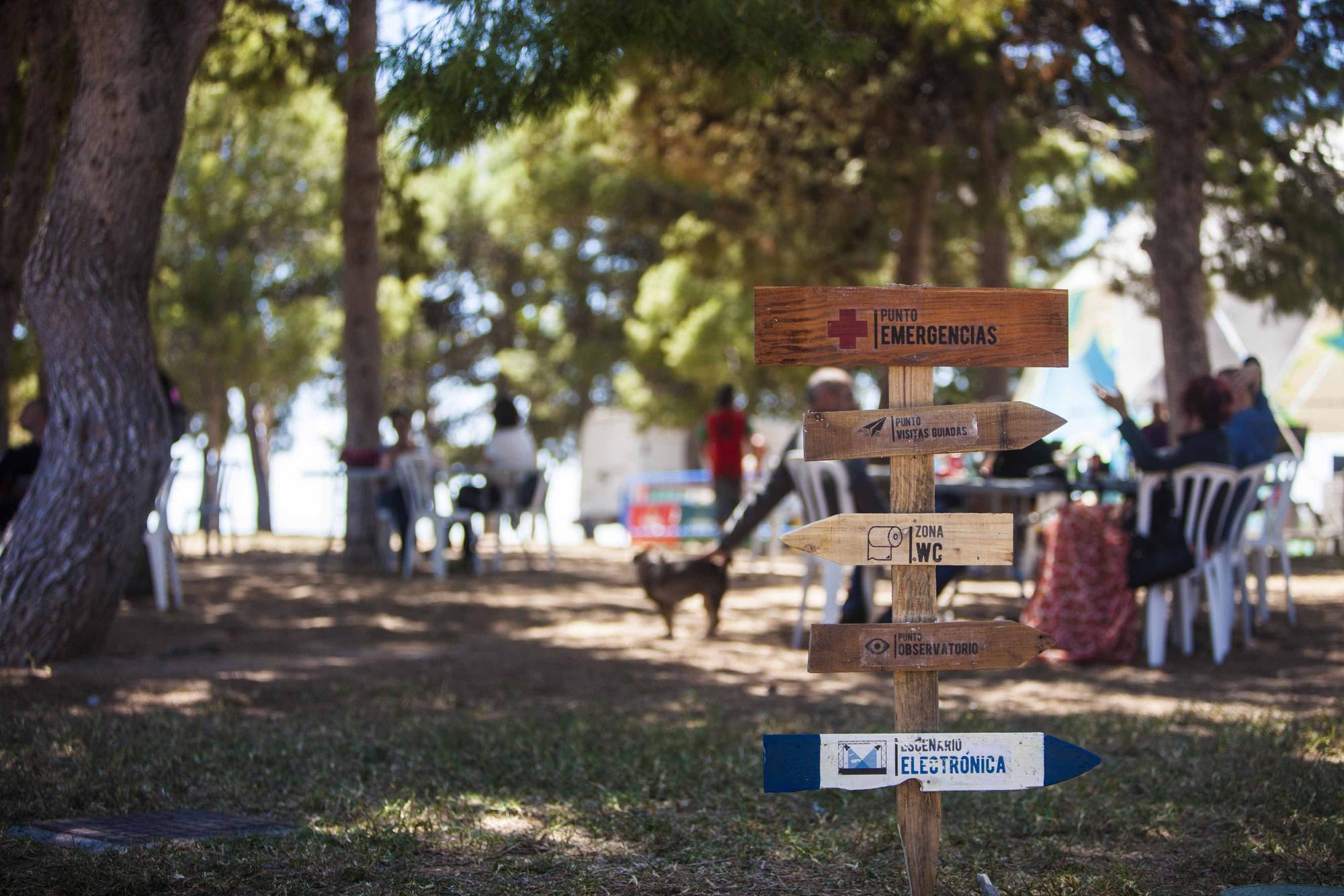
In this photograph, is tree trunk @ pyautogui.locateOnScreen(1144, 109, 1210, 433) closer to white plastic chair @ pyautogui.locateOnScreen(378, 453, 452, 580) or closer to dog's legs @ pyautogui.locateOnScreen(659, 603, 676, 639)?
dog's legs @ pyautogui.locateOnScreen(659, 603, 676, 639)

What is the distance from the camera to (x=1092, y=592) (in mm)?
6801

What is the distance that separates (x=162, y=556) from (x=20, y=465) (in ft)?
3.83

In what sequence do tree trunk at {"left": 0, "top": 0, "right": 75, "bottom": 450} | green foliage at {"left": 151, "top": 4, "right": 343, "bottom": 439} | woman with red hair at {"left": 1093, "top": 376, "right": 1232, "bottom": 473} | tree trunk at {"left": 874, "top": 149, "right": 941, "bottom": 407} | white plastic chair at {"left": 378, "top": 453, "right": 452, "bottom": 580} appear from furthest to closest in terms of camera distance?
1. green foliage at {"left": 151, "top": 4, "right": 343, "bottom": 439}
2. tree trunk at {"left": 874, "top": 149, "right": 941, "bottom": 407}
3. white plastic chair at {"left": 378, "top": 453, "right": 452, "bottom": 580}
4. tree trunk at {"left": 0, "top": 0, "right": 75, "bottom": 450}
5. woman with red hair at {"left": 1093, "top": 376, "right": 1232, "bottom": 473}

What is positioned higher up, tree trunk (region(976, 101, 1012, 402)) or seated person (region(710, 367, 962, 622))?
tree trunk (region(976, 101, 1012, 402))

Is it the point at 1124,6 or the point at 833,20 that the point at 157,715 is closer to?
the point at 833,20

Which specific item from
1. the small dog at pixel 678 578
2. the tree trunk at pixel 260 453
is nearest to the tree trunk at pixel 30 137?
the small dog at pixel 678 578

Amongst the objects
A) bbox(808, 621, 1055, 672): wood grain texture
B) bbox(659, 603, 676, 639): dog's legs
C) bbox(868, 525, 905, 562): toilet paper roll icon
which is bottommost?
bbox(659, 603, 676, 639): dog's legs

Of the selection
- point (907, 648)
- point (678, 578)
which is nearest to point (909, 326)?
point (907, 648)

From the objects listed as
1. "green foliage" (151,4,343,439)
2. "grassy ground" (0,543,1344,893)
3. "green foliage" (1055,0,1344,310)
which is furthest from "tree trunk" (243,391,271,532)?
"grassy ground" (0,543,1344,893)

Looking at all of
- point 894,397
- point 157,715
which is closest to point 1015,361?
point 894,397

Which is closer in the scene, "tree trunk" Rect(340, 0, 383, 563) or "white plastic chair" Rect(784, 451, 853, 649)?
"white plastic chair" Rect(784, 451, 853, 649)

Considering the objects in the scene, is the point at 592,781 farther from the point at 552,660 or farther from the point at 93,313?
the point at 93,313

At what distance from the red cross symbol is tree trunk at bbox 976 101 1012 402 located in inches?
344

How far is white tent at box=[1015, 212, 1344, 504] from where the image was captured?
1438cm
